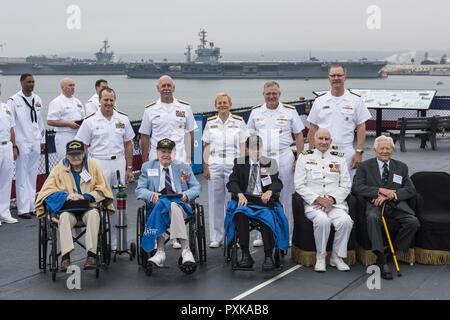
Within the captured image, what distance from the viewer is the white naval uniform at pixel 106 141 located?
6.02 metres

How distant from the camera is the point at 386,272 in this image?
5176 millimetres

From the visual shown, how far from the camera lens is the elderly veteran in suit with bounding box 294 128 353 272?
5.39 meters

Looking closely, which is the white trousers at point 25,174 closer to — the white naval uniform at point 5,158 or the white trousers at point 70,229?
the white naval uniform at point 5,158

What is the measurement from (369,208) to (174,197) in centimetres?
165

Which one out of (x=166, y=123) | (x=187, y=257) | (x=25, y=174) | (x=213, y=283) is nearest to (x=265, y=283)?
(x=213, y=283)

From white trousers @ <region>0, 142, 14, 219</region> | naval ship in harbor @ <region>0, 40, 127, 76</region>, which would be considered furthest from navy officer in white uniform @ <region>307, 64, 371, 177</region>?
naval ship in harbor @ <region>0, 40, 127, 76</region>

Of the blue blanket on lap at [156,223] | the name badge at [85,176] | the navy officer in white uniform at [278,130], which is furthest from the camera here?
the navy officer in white uniform at [278,130]

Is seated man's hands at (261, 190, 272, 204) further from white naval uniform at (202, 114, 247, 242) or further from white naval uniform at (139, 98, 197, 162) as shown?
white naval uniform at (139, 98, 197, 162)

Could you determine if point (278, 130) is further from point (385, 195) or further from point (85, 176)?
point (85, 176)

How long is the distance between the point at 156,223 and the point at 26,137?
304cm

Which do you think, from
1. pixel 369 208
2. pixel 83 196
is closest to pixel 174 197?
pixel 83 196

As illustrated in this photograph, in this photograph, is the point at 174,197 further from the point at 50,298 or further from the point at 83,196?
the point at 50,298

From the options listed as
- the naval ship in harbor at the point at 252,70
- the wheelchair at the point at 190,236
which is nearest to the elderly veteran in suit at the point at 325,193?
the wheelchair at the point at 190,236

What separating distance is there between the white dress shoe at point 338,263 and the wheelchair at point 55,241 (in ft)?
6.24
